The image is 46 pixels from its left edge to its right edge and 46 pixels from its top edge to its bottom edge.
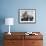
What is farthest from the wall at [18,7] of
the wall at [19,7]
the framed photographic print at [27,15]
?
the framed photographic print at [27,15]

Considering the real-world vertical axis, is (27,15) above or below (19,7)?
below

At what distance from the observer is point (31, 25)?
4.59 metres

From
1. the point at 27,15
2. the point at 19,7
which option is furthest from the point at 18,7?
the point at 27,15

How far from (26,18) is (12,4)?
2.28 ft

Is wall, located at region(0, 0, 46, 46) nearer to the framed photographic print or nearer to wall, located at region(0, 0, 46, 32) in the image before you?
wall, located at region(0, 0, 46, 32)

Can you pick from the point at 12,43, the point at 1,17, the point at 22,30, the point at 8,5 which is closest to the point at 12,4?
the point at 8,5

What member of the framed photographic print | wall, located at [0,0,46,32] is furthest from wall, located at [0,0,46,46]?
the framed photographic print

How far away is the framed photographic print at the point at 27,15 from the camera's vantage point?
179 inches

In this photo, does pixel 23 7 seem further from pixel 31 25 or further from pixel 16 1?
pixel 31 25

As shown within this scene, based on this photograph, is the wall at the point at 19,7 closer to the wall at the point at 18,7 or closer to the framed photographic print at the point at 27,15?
the wall at the point at 18,7

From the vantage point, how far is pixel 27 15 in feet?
15.0

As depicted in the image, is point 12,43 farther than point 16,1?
No

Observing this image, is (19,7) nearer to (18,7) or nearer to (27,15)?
(18,7)

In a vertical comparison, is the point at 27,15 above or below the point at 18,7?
below
